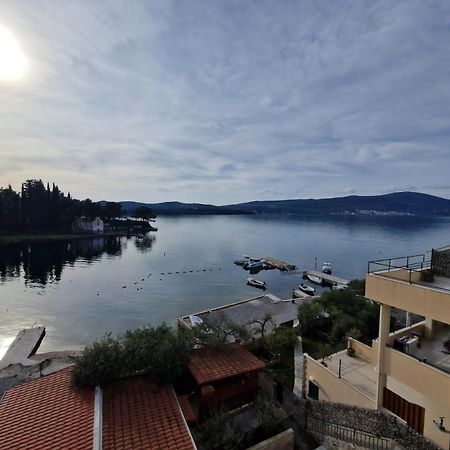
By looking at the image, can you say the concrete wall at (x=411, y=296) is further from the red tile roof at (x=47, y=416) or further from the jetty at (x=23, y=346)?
the jetty at (x=23, y=346)

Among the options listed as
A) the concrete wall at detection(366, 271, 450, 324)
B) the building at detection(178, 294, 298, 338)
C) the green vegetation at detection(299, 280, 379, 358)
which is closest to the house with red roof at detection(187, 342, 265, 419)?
the concrete wall at detection(366, 271, 450, 324)

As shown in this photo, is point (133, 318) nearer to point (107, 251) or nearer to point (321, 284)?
point (321, 284)

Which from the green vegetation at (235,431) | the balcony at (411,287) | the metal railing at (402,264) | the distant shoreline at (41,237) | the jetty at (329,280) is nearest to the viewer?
the balcony at (411,287)

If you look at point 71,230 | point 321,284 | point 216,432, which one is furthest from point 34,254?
point 216,432

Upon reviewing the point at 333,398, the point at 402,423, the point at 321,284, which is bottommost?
the point at 321,284

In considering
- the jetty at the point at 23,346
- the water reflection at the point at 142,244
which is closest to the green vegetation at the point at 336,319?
the jetty at the point at 23,346

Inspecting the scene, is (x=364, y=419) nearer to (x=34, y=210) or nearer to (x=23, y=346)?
(x=23, y=346)

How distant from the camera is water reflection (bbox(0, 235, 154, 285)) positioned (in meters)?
57.2

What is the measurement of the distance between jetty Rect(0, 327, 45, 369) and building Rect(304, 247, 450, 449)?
2393 cm

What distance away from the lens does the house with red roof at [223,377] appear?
1323cm

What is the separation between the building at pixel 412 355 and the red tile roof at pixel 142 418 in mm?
7381

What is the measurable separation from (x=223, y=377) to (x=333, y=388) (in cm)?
521

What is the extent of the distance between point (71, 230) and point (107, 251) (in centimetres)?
2993

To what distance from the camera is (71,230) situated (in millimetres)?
106000
